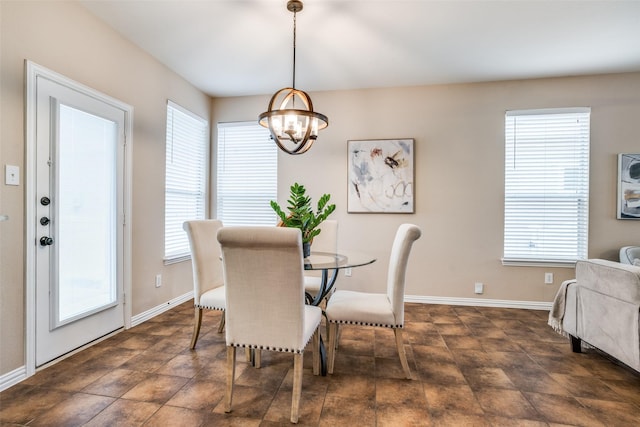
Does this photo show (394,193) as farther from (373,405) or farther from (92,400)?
(92,400)

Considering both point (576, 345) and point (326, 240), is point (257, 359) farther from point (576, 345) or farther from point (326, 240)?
point (576, 345)

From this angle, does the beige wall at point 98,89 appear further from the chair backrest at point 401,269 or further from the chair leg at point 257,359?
the chair backrest at point 401,269

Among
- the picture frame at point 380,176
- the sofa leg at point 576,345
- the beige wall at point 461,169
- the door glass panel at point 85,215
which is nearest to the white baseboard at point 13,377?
the door glass panel at point 85,215

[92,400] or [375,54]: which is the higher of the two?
[375,54]

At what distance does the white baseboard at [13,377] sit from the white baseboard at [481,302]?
3.55 m

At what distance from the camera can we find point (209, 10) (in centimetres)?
249

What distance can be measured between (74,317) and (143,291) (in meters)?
0.77

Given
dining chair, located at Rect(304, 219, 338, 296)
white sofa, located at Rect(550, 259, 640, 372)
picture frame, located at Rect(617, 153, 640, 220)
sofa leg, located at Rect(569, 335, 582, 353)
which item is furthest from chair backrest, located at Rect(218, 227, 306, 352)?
picture frame, located at Rect(617, 153, 640, 220)

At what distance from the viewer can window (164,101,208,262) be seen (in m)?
3.57

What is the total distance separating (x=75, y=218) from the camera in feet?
7.93

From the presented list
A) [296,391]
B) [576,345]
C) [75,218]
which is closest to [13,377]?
[75,218]

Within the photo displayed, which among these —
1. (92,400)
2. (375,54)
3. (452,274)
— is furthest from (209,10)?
(452,274)

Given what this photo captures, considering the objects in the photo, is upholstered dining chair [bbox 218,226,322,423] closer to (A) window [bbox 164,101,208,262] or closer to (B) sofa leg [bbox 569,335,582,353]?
(A) window [bbox 164,101,208,262]

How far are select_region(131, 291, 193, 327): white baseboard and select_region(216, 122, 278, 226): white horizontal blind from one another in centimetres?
111
